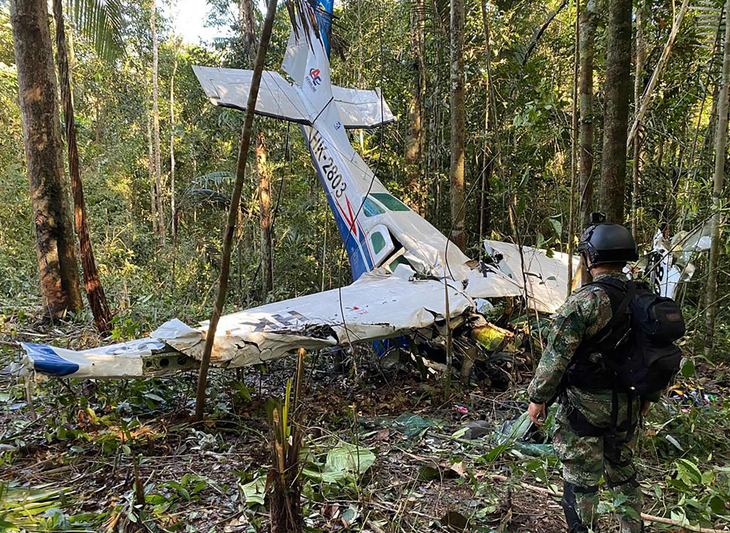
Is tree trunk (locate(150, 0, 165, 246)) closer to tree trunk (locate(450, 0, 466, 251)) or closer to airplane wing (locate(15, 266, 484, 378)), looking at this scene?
tree trunk (locate(450, 0, 466, 251))

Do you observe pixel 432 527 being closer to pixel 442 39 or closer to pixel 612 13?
pixel 612 13

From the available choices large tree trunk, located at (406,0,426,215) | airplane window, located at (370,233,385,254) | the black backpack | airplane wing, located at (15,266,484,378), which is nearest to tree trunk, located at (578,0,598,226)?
airplane wing, located at (15,266,484,378)

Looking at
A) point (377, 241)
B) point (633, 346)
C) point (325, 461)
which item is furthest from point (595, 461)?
point (377, 241)

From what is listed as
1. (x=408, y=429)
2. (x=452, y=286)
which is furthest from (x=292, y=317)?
(x=452, y=286)

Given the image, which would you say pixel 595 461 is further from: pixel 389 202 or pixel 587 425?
pixel 389 202

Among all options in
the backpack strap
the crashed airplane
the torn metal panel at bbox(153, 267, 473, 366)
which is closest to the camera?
the backpack strap

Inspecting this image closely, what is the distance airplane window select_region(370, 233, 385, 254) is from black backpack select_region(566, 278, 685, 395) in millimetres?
4150

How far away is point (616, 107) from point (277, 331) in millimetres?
3403

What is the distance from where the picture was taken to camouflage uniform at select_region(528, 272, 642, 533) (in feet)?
7.82

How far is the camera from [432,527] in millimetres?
2635

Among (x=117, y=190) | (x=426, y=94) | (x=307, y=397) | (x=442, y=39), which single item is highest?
(x=442, y=39)

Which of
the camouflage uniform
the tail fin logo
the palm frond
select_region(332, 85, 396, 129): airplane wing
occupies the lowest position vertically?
the camouflage uniform

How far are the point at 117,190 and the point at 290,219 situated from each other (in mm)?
7927

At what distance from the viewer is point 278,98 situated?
792 cm
